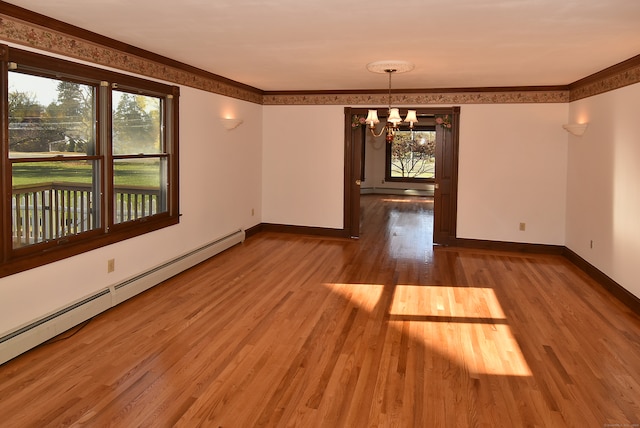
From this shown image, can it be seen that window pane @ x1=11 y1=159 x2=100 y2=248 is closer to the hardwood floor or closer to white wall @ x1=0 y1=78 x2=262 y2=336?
white wall @ x1=0 y1=78 x2=262 y2=336

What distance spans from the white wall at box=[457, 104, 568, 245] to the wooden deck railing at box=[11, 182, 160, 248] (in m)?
4.79

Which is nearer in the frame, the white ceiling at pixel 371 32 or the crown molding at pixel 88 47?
the white ceiling at pixel 371 32

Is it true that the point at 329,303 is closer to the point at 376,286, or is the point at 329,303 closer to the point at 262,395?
the point at 376,286

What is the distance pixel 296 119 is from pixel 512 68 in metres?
3.50

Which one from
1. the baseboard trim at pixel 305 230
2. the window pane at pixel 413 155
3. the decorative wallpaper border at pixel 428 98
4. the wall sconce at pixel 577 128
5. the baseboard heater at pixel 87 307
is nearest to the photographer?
the baseboard heater at pixel 87 307

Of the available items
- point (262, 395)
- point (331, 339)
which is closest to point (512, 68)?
point (331, 339)

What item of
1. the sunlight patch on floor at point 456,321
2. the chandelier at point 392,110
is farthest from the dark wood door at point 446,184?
the sunlight patch on floor at point 456,321

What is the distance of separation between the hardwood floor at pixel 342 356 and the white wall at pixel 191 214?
1.03 feet

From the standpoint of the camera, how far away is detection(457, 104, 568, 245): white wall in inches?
269

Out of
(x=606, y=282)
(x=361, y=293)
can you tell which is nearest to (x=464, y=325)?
(x=361, y=293)

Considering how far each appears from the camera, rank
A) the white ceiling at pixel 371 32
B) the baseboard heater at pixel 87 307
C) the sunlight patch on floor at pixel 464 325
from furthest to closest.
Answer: the sunlight patch on floor at pixel 464 325
the baseboard heater at pixel 87 307
the white ceiling at pixel 371 32

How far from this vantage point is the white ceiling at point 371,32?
10.5 feet

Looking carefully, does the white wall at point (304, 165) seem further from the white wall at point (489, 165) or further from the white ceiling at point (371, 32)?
the white ceiling at point (371, 32)

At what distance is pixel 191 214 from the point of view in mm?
5906
